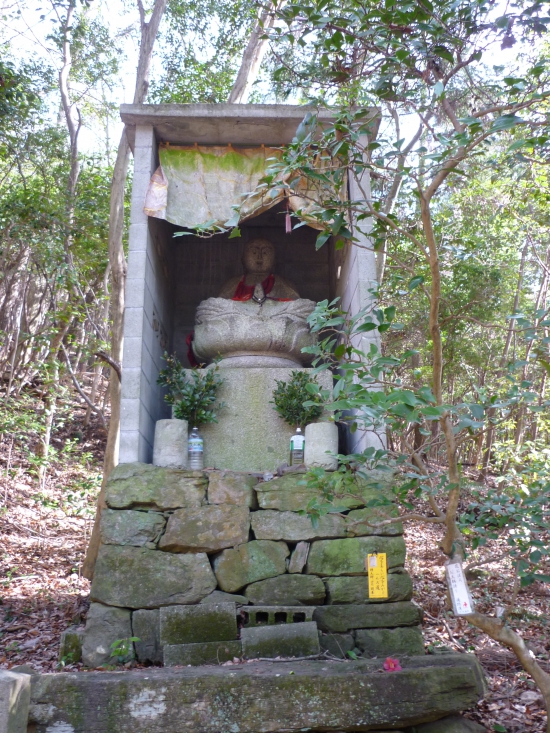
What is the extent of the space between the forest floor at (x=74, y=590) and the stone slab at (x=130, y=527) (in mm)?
910

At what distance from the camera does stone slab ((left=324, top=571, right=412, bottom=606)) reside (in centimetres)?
486

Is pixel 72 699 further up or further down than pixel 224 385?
further down

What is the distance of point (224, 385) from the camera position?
19.5 feet

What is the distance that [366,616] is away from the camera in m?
4.80

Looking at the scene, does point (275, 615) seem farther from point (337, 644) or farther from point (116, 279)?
point (116, 279)

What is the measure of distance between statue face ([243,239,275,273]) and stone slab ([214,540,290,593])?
121 inches

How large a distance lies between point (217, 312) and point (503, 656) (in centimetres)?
394

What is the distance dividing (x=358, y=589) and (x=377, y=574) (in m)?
0.18

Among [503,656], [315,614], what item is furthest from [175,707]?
[503,656]

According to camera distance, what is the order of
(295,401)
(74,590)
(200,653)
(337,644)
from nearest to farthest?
(200,653), (337,644), (295,401), (74,590)

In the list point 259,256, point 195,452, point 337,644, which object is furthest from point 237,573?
point 259,256

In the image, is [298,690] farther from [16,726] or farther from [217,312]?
[217,312]

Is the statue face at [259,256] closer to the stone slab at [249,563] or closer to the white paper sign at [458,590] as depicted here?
the stone slab at [249,563]

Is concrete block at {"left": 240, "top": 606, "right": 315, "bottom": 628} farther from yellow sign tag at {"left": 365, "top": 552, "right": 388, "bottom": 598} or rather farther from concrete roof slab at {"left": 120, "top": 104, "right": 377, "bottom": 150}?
concrete roof slab at {"left": 120, "top": 104, "right": 377, "bottom": 150}
